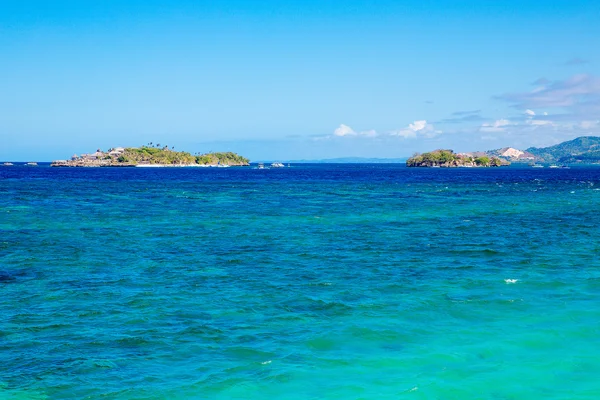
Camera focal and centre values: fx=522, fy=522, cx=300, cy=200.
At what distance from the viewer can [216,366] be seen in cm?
1449

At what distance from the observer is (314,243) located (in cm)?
3609

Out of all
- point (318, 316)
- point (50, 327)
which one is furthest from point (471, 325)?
point (50, 327)

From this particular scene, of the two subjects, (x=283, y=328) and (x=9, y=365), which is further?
(x=283, y=328)

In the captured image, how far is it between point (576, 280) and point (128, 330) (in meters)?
19.8

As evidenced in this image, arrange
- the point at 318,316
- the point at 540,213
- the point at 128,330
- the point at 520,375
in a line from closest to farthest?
1. the point at 520,375
2. the point at 128,330
3. the point at 318,316
4. the point at 540,213

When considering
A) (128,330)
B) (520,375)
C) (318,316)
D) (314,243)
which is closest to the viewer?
(520,375)

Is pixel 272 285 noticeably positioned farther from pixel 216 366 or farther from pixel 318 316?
pixel 216 366

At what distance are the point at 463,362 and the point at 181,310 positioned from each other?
33.6ft

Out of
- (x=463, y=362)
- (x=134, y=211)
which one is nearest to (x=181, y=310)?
(x=463, y=362)

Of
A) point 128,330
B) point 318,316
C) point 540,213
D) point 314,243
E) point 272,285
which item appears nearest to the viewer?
point 128,330

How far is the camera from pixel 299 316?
1873 centimetres

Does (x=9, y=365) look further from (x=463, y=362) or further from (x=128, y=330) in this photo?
(x=463, y=362)

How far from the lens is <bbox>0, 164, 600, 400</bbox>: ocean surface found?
1354 centimetres

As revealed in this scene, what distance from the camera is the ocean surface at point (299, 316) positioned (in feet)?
44.4
